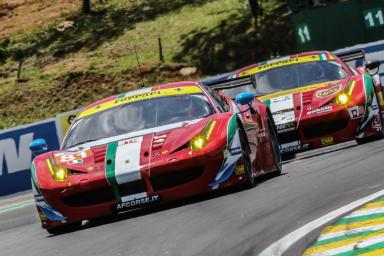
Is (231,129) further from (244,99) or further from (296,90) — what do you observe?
(296,90)

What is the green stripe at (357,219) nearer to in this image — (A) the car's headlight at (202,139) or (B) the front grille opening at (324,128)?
(A) the car's headlight at (202,139)

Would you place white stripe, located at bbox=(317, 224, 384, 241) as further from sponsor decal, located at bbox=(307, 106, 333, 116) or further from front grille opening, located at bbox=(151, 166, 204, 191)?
sponsor decal, located at bbox=(307, 106, 333, 116)

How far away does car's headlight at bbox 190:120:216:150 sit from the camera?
323 inches

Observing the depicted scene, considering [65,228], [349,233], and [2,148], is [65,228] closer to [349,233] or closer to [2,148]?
A: [349,233]

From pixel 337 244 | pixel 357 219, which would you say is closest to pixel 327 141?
pixel 357 219

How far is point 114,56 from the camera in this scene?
128ft

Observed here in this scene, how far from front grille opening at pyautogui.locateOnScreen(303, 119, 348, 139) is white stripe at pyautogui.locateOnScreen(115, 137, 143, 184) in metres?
4.00

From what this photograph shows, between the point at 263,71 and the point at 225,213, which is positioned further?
the point at 263,71

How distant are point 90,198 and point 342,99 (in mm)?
4503

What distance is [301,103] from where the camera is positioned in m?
12.1

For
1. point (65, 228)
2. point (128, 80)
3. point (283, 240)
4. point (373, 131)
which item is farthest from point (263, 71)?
point (128, 80)

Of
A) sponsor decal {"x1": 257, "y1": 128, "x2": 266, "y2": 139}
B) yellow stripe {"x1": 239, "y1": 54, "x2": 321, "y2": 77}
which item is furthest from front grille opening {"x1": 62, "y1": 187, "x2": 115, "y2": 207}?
yellow stripe {"x1": 239, "y1": 54, "x2": 321, "y2": 77}

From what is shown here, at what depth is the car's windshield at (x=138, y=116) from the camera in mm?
9180

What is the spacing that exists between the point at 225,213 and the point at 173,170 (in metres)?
0.87
